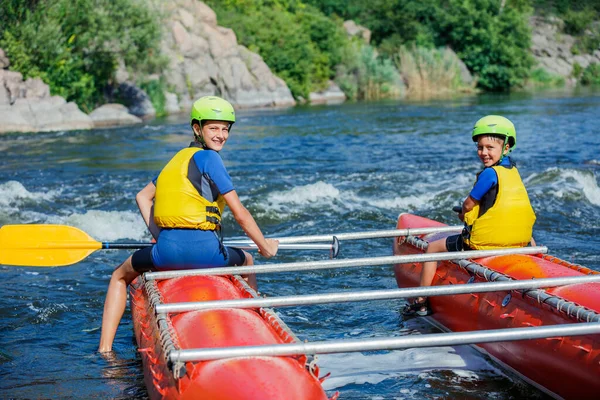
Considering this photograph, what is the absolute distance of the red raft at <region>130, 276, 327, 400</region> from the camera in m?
3.07

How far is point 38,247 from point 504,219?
3.26 m

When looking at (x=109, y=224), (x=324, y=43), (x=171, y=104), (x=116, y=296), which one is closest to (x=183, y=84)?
(x=171, y=104)

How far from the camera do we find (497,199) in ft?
16.3

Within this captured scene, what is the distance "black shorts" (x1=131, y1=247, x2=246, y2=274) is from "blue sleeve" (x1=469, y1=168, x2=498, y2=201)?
1.61 metres

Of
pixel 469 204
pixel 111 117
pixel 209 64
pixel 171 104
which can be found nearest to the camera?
pixel 469 204

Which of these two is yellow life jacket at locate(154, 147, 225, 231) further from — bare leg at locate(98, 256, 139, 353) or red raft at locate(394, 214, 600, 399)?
red raft at locate(394, 214, 600, 399)

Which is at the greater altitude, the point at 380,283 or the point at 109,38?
the point at 109,38

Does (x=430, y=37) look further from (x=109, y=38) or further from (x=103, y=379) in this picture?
(x=103, y=379)

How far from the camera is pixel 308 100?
117 ft

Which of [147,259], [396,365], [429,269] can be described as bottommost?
[396,365]

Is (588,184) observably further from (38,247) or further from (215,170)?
(38,247)

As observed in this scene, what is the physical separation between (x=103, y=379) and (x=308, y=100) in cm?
3163

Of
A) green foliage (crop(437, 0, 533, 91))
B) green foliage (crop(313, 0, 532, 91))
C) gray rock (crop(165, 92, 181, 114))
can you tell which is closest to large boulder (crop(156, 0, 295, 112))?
gray rock (crop(165, 92, 181, 114))

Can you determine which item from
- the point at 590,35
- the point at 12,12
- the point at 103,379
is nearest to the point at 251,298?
the point at 103,379
